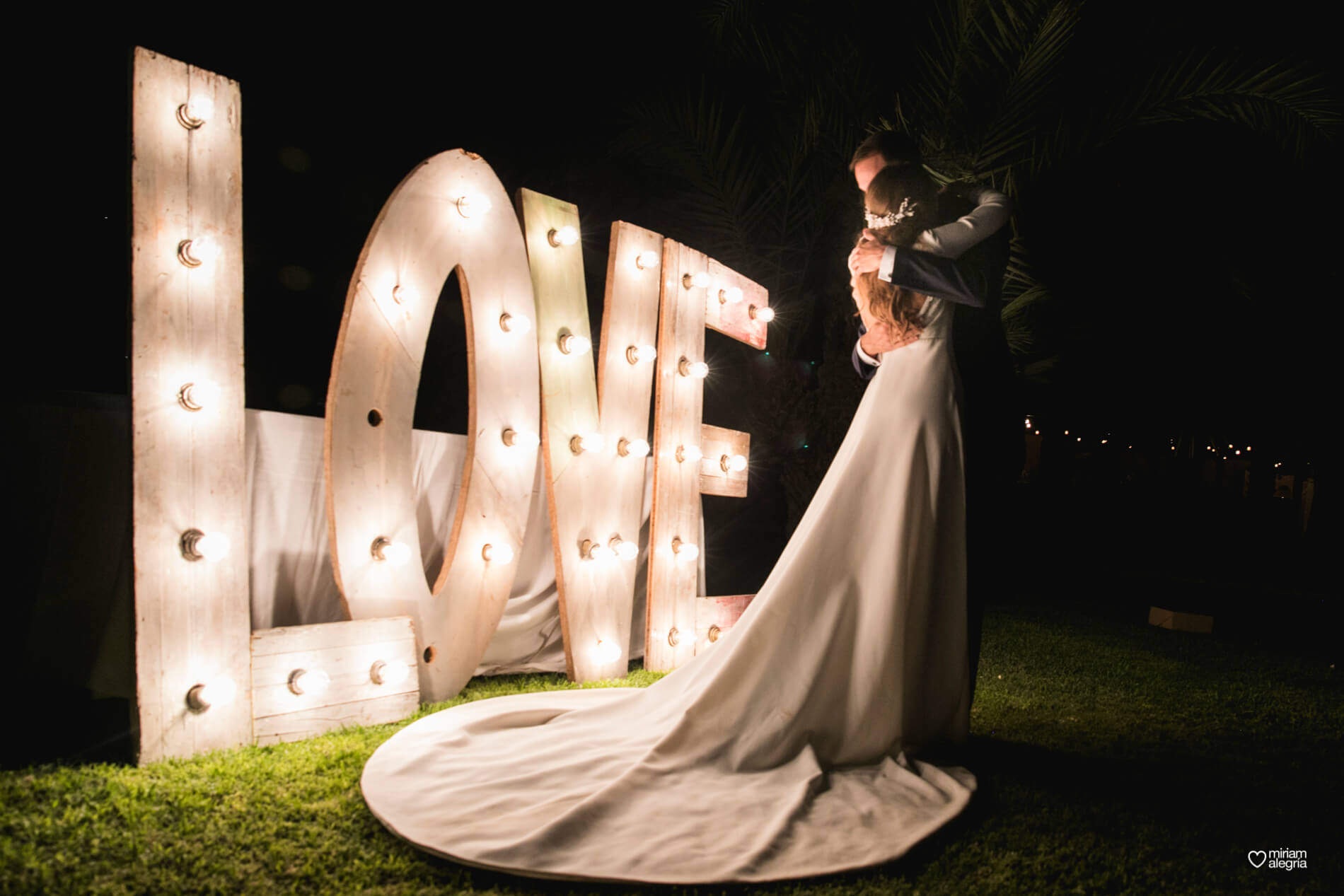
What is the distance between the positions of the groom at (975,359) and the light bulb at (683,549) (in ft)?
5.40

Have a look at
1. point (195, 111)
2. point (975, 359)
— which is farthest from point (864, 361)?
point (195, 111)

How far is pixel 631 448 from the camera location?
394cm

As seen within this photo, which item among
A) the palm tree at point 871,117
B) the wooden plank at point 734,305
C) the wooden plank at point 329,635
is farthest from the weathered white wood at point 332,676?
the palm tree at point 871,117

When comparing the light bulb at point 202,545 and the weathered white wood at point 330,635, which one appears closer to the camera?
the light bulb at point 202,545

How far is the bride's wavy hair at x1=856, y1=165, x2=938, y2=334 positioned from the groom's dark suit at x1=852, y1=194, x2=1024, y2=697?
8 cm

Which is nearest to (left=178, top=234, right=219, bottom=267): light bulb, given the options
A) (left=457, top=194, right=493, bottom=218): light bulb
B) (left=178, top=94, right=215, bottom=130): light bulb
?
(left=178, top=94, right=215, bottom=130): light bulb

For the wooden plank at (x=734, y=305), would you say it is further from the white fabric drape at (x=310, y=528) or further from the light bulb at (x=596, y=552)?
the light bulb at (x=596, y=552)

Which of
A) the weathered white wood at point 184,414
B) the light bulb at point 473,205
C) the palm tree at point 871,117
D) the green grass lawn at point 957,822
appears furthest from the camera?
the palm tree at point 871,117

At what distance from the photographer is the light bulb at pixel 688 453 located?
13.6ft

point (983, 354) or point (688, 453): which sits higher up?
point (983, 354)

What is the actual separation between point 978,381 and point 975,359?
0.08 meters

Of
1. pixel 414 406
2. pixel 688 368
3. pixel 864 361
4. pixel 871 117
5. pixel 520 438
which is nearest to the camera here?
pixel 864 361

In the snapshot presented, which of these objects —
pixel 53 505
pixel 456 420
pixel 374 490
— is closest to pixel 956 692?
pixel 374 490

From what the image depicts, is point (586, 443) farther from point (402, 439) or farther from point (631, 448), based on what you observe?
point (402, 439)
